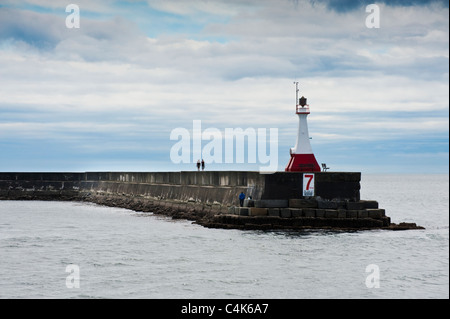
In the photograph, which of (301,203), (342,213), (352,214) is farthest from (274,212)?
(352,214)

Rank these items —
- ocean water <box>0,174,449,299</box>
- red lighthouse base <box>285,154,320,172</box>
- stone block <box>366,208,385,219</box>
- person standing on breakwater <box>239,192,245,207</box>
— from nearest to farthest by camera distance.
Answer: ocean water <box>0,174,449,299</box> < stone block <box>366,208,385,219</box> < person standing on breakwater <box>239,192,245,207</box> < red lighthouse base <box>285,154,320,172</box>

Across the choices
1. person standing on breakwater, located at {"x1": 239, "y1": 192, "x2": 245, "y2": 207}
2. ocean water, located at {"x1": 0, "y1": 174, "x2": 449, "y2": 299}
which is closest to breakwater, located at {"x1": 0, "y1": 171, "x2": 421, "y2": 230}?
person standing on breakwater, located at {"x1": 239, "y1": 192, "x2": 245, "y2": 207}

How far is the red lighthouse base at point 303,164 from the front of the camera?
90.5ft

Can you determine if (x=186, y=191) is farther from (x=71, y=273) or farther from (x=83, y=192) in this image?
(x=83, y=192)

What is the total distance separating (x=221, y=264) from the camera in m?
18.4

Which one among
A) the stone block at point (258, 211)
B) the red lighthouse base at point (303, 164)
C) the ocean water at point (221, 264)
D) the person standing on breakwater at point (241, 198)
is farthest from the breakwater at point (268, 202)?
the red lighthouse base at point (303, 164)

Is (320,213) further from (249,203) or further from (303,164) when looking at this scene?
(303,164)

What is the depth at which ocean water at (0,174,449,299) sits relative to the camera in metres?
15.1

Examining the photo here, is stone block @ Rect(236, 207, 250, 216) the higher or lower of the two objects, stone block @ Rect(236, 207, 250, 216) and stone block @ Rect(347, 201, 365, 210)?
the lower

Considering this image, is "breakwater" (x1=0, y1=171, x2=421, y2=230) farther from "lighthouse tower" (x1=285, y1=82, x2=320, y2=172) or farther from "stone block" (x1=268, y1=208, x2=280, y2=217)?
"lighthouse tower" (x1=285, y1=82, x2=320, y2=172)

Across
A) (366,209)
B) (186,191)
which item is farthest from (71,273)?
(186,191)

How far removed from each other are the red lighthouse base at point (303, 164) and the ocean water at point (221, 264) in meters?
4.36

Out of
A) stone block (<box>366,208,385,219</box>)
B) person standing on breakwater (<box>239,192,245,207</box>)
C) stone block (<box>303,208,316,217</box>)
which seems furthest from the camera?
person standing on breakwater (<box>239,192,245,207</box>)
